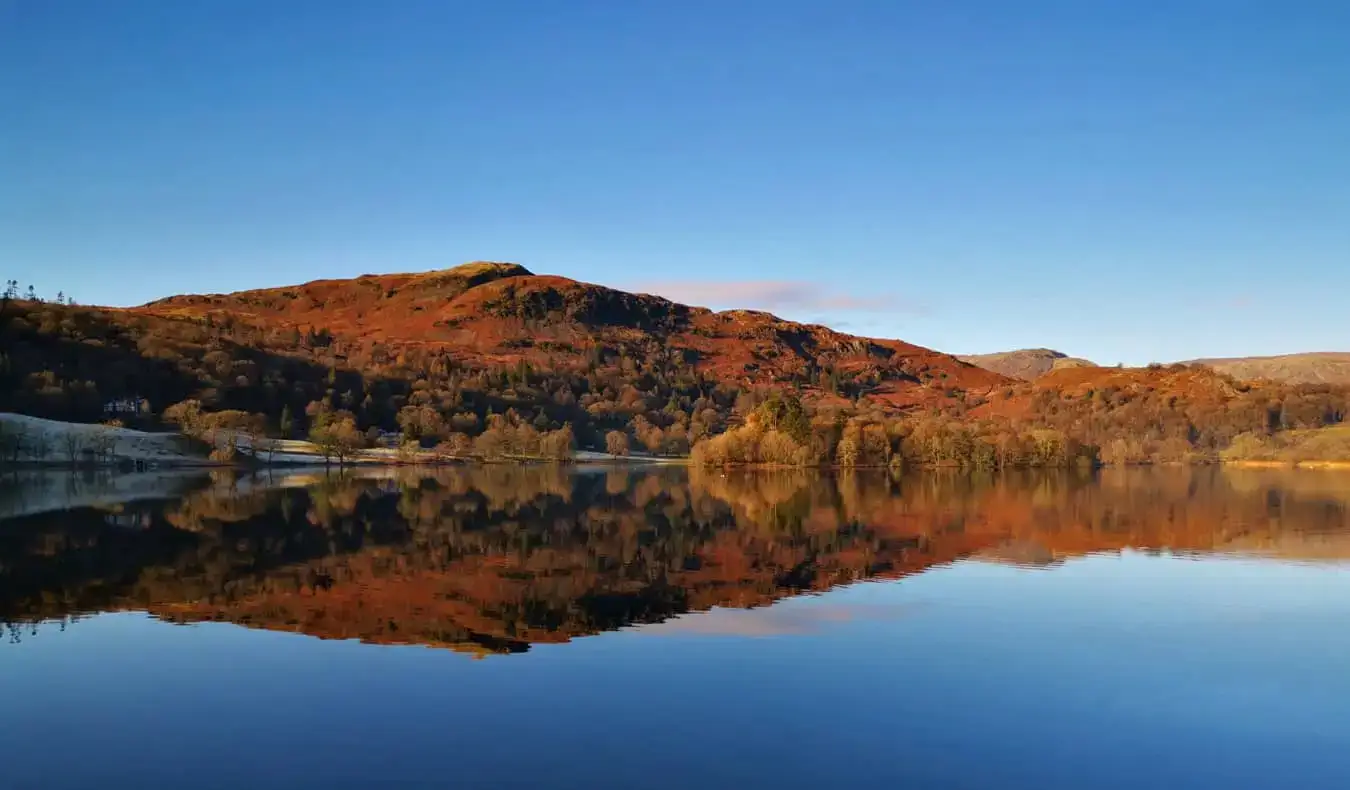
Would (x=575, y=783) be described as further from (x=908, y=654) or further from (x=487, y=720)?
(x=908, y=654)

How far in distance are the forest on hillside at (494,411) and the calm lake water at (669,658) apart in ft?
254

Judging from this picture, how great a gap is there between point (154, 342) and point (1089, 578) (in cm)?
14979

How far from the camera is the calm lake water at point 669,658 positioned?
13594mm

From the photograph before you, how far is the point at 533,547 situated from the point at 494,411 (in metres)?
144

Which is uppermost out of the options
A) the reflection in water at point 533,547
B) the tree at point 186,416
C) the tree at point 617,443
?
the tree at point 186,416

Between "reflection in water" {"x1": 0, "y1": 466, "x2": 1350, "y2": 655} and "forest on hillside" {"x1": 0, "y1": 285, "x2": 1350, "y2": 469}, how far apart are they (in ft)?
150

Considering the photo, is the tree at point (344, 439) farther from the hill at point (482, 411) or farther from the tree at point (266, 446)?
the tree at point (266, 446)

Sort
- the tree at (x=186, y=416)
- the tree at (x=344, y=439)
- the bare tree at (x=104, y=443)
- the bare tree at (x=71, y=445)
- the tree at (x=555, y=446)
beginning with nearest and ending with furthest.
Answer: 1. the bare tree at (x=71, y=445)
2. the bare tree at (x=104, y=443)
3. the tree at (x=344, y=439)
4. the tree at (x=186, y=416)
5. the tree at (x=555, y=446)

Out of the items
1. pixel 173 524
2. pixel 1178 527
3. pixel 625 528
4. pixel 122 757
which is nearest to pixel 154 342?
pixel 173 524

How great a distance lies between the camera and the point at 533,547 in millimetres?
38156

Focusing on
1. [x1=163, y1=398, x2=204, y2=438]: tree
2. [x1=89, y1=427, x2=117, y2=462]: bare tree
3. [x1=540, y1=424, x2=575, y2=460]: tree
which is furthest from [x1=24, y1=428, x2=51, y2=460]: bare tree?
[x1=540, y1=424, x2=575, y2=460]: tree

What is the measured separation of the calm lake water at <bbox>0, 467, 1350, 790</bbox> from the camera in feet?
44.6

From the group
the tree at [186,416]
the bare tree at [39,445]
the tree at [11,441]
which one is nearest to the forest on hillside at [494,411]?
the tree at [186,416]

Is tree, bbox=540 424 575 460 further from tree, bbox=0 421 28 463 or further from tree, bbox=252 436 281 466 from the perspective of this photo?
tree, bbox=0 421 28 463
